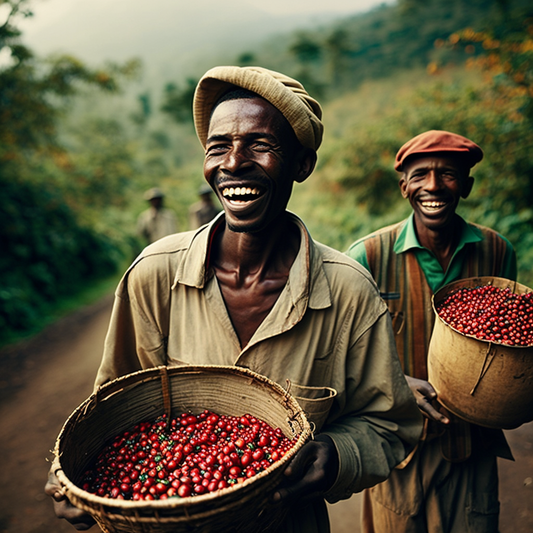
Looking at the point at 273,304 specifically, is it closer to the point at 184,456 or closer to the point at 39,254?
the point at 184,456

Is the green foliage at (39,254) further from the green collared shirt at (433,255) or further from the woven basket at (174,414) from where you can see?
the green collared shirt at (433,255)

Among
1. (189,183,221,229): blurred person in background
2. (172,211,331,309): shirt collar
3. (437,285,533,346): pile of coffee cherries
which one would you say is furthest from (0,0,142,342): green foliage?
(437,285,533,346): pile of coffee cherries

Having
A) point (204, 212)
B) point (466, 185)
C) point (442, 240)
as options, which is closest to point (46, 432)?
point (442, 240)

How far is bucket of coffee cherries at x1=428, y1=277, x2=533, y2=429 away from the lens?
1.98 metres

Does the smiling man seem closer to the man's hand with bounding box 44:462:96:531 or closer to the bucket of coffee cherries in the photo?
the bucket of coffee cherries

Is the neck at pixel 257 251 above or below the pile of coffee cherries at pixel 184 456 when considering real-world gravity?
above

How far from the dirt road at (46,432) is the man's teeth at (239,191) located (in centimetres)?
323

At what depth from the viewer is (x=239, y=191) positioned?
5.39 ft

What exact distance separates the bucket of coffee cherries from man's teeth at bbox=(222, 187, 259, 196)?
1.23m

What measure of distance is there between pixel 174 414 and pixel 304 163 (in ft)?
4.19

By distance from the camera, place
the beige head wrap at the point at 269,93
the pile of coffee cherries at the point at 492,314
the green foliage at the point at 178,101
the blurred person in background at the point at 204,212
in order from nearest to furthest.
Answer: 1. the beige head wrap at the point at 269,93
2. the pile of coffee cherries at the point at 492,314
3. the blurred person in background at the point at 204,212
4. the green foliage at the point at 178,101

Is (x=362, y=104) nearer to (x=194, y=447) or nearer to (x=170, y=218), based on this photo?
(x=170, y=218)

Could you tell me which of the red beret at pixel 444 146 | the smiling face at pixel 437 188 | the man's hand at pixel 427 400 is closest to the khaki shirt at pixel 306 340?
the man's hand at pixel 427 400

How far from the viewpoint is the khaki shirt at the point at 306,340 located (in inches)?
65.2
